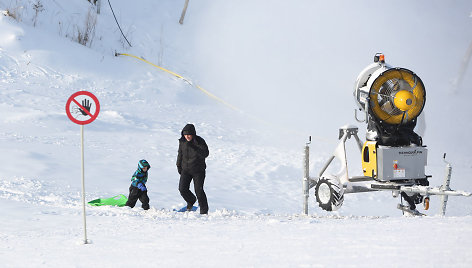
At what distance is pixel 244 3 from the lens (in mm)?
26250

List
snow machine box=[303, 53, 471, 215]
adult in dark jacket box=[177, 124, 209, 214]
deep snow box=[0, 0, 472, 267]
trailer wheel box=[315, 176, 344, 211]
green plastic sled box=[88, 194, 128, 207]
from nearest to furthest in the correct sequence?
deep snow box=[0, 0, 472, 267] → snow machine box=[303, 53, 471, 215] → adult in dark jacket box=[177, 124, 209, 214] → trailer wheel box=[315, 176, 344, 211] → green plastic sled box=[88, 194, 128, 207]

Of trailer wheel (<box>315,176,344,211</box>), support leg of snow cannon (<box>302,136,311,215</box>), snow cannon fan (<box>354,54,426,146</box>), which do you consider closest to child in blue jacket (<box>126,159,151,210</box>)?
support leg of snow cannon (<box>302,136,311,215</box>)

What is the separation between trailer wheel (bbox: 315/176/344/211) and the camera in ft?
27.8

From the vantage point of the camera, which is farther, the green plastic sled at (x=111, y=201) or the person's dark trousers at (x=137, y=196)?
the green plastic sled at (x=111, y=201)

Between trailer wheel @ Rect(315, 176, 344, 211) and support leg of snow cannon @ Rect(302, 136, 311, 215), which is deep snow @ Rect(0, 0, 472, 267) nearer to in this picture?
trailer wheel @ Rect(315, 176, 344, 211)

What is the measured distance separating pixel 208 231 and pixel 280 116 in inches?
485

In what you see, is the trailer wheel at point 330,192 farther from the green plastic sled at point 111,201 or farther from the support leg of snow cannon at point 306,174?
the green plastic sled at point 111,201

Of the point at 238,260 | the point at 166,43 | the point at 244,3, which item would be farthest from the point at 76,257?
the point at 244,3

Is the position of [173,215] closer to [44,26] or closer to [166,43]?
[44,26]

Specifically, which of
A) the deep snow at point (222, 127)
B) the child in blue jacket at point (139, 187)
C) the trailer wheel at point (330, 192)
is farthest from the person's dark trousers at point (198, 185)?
the trailer wheel at point (330, 192)

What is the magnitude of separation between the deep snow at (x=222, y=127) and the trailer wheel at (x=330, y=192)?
22 centimetres

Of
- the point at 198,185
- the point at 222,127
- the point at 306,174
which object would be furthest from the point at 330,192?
the point at 222,127

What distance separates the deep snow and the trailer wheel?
22cm

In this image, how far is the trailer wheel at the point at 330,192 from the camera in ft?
27.8
